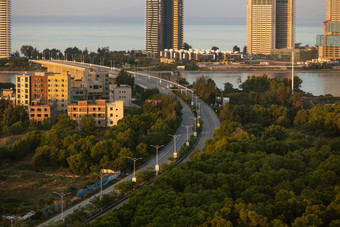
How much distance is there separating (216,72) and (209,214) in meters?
37.8

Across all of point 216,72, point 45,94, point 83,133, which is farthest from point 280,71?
point 83,133

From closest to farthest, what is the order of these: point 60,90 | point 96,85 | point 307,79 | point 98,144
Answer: point 98,144 → point 60,90 → point 96,85 → point 307,79

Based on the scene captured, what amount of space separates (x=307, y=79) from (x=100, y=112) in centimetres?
2523

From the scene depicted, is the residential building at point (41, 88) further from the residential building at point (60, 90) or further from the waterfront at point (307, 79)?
the waterfront at point (307, 79)

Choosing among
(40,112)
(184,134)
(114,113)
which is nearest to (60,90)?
(40,112)

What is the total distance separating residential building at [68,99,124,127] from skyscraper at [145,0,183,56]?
37.1 metres

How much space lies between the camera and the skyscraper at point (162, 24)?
54062 mm

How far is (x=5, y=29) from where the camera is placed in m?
51.8

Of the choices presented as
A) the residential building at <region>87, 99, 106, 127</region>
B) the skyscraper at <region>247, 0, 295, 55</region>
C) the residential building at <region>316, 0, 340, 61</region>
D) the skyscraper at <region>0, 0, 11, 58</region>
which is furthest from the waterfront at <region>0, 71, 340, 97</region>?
the residential building at <region>87, 99, 106, 127</region>

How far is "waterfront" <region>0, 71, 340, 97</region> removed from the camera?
33263 mm

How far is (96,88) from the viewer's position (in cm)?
2183

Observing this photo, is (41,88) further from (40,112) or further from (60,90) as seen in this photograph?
(40,112)

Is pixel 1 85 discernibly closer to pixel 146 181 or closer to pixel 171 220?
pixel 146 181

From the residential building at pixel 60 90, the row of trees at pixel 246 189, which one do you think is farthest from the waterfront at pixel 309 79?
the row of trees at pixel 246 189
